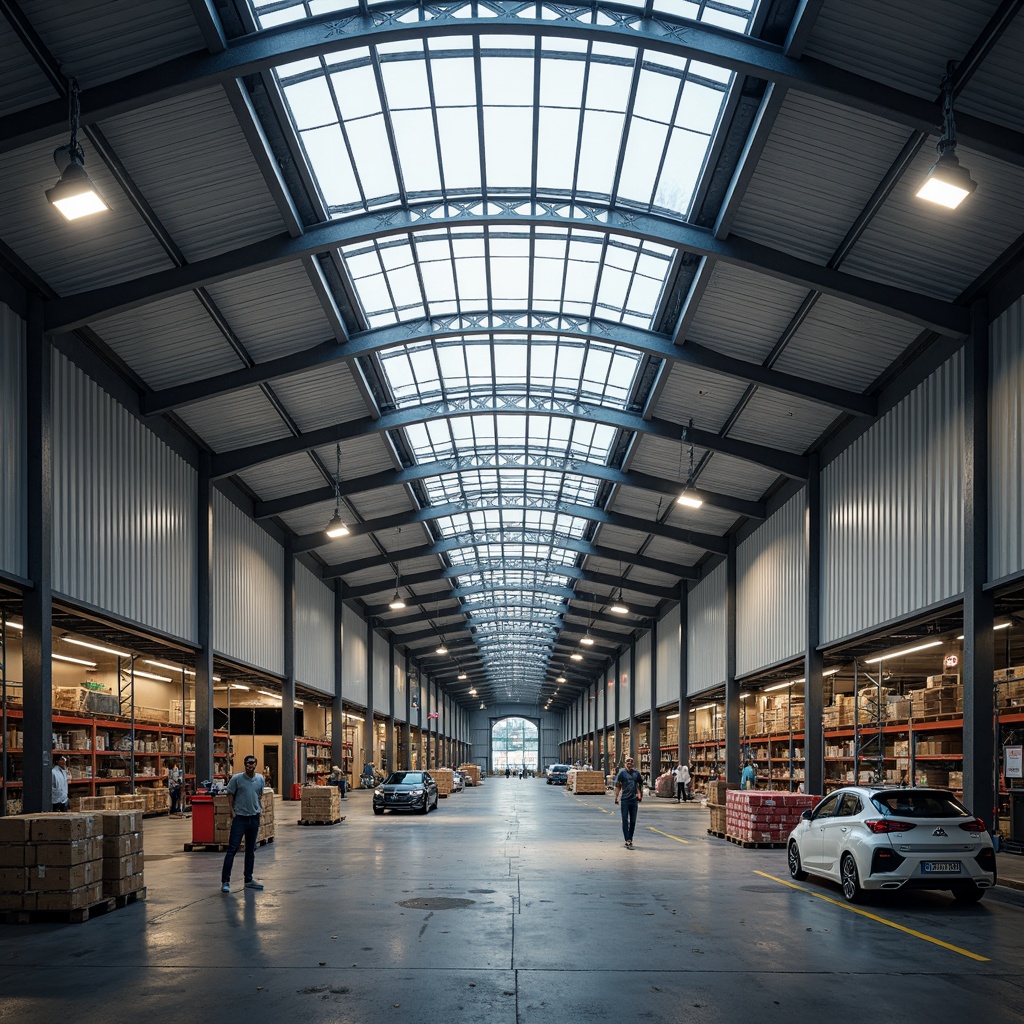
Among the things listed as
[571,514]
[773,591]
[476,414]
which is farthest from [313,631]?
[773,591]

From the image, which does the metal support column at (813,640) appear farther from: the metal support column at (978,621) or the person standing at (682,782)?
the person standing at (682,782)

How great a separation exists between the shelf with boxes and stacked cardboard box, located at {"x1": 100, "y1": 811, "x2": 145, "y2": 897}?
41.0 feet

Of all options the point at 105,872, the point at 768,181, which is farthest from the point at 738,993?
the point at 768,181

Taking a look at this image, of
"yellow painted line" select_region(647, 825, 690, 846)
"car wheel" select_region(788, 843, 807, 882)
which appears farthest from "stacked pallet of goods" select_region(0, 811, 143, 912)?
"yellow painted line" select_region(647, 825, 690, 846)

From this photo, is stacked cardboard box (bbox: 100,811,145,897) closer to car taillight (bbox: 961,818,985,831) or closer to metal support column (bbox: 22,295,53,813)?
metal support column (bbox: 22,295,53,813)

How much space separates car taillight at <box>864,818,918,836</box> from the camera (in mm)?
13680

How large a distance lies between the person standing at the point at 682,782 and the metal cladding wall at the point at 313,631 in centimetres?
1571

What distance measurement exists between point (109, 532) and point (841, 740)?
20.8m

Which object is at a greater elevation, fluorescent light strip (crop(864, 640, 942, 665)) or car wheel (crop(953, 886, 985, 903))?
fluorescent light strip (crop(864, 640, 942, 665))

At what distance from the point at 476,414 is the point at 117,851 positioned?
1754 centimetres

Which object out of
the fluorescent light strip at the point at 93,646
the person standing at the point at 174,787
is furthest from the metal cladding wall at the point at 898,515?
the person standing at the point at 174,787

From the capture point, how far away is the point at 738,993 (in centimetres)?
892

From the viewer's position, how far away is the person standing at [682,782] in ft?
156

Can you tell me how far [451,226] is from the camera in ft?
65.2
